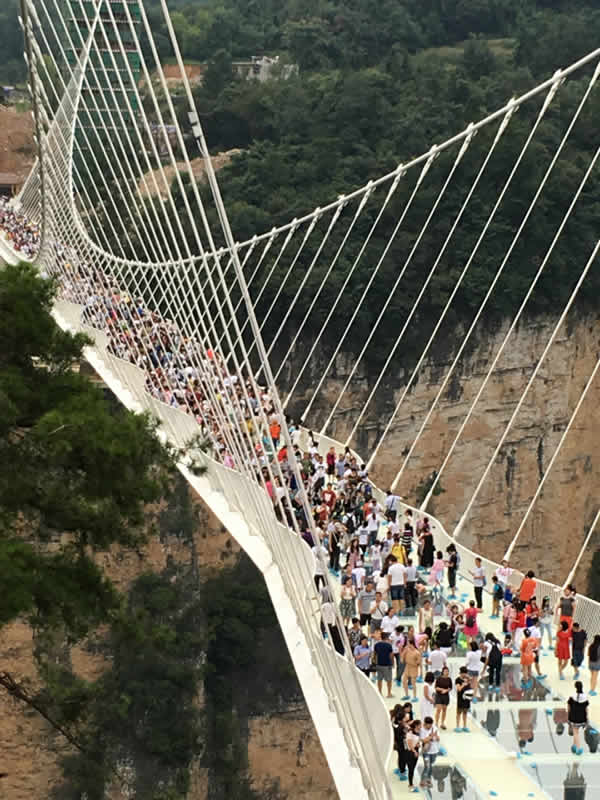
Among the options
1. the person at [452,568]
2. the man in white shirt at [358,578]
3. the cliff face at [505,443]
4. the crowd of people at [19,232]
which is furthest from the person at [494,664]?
the crowd of people at [19,232]

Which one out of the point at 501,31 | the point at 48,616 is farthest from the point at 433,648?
the point at 501,31

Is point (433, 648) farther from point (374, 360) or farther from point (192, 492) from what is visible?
→ point (374, 360)

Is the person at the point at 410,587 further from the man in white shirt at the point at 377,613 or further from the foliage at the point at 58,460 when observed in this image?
the foliage at the point at 58,460

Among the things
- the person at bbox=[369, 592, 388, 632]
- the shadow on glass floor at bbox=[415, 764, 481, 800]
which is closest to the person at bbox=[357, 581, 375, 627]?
the person at bbox=[369, 592, 388, 632]

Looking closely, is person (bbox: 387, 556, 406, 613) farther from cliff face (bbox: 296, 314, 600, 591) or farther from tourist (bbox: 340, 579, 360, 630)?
cliff face (bbox: 296, 314, 600, 591)

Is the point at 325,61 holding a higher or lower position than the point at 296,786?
higher

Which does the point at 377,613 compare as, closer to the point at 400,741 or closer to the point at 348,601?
the point at 348,601
